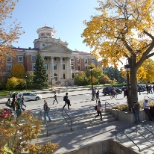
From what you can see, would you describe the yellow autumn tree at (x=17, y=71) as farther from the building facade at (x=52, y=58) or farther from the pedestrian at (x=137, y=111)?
the pedestrian at (x=137, y=111)

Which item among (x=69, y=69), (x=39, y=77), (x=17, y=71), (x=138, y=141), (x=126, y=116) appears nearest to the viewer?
(x=138, y=141)

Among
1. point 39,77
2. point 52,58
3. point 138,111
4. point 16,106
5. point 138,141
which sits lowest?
point 138,141

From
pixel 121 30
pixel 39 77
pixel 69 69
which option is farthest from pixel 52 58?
pixel 121 30

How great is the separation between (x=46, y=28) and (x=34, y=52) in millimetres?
14060

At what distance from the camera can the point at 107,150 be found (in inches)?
403

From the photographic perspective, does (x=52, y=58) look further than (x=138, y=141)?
Yes

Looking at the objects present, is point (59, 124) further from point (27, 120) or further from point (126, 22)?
point (126, 22)

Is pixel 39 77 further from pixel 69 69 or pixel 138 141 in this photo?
pixel 138 141

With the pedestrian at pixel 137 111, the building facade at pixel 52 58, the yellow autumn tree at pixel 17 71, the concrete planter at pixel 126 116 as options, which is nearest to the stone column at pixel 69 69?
the building facade at pixel 52 58

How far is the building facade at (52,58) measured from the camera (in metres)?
63.6

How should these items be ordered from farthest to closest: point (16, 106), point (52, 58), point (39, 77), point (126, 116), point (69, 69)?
point (69, 69), point (52, 58), point (39, 77), point (126, 116), point (16, 106)

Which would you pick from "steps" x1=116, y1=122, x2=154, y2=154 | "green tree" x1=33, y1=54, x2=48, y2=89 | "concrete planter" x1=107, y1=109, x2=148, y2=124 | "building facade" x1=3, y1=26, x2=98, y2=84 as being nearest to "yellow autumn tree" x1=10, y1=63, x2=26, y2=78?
"building facade" x1=3, y1=26, x2=98, y2=84

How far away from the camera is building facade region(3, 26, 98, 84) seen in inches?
2505

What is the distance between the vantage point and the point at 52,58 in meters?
66.2
